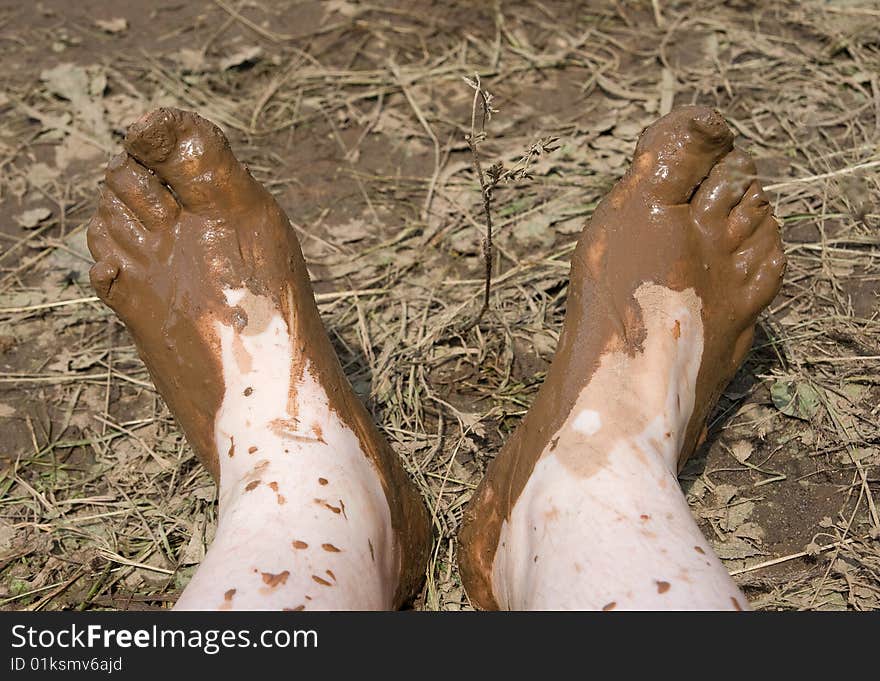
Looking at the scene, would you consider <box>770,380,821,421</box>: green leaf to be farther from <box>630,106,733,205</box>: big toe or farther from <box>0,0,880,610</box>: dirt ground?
<box>630,106,733,205</box>: big toe

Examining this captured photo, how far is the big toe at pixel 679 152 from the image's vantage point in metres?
1.97

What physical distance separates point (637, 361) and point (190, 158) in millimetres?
945

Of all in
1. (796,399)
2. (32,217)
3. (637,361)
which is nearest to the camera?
(637,361)

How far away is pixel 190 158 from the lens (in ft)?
6.40

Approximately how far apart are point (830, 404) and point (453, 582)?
0.92m

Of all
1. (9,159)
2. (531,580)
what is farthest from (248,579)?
(9,159)

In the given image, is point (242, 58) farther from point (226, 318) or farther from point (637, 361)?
point (637, 361)

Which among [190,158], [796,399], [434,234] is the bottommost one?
[796,399]

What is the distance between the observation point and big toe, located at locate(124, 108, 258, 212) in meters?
1.91

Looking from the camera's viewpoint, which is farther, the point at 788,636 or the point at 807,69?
the point at 807,69

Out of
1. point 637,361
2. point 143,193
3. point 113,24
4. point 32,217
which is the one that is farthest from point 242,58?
point 637,361

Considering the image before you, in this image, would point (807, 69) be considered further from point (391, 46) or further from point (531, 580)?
→ point (531, 580)

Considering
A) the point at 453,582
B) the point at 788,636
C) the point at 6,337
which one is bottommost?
the point at 453,582

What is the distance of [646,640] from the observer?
1.46 metres
